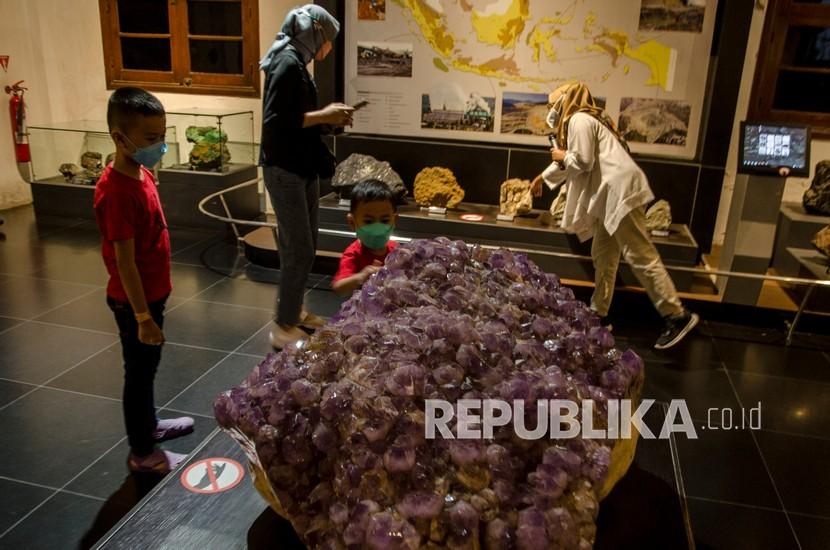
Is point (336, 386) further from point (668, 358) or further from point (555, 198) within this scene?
point (555, 198)

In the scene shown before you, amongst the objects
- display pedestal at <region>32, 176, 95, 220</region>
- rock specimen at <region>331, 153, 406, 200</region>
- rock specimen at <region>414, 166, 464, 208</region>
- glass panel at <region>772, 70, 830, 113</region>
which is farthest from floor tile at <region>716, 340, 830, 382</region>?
display pedestal at <region>32, 176, 95, 220</region>

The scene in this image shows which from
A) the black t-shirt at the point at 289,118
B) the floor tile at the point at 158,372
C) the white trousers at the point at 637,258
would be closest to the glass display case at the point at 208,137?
the floor tile at the point at 158,372

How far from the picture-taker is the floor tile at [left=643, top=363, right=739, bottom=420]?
332 cm

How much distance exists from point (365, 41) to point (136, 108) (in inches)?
155

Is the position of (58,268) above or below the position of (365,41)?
below

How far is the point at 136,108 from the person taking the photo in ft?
6.91

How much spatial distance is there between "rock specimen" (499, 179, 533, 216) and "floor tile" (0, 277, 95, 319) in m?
3.14

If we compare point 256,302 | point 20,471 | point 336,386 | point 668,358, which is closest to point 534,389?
point 336,386

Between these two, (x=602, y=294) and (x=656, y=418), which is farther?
(x=602, y=294)

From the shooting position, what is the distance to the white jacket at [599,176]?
3760 mm

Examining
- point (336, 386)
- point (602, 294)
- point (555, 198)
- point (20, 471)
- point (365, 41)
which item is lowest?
point (20, 471)

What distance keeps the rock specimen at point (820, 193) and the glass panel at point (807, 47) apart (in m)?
0.97

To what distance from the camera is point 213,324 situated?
4.05 metres

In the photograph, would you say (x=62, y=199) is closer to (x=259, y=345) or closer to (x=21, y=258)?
(x=21, y=258)
